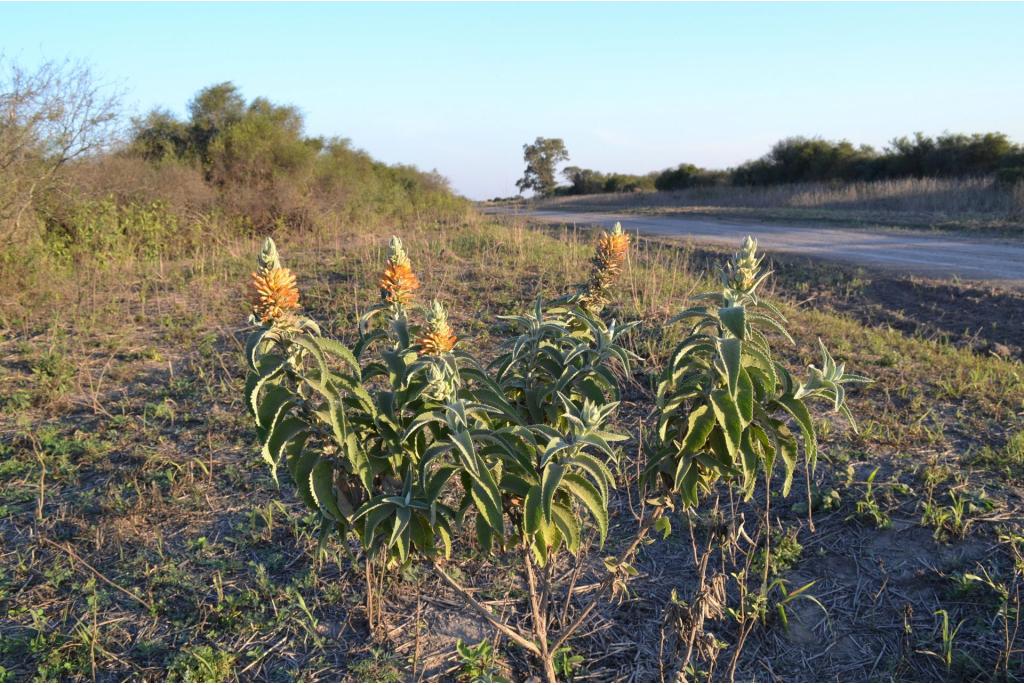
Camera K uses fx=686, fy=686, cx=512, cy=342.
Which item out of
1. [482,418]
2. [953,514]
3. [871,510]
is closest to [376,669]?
[482,418]

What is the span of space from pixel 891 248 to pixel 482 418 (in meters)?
11.6

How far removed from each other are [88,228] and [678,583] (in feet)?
28.1

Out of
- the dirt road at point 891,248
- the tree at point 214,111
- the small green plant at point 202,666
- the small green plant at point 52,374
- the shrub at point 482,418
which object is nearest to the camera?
the shrub at point 482,418

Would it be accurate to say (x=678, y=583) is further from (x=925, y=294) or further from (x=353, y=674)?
(x=925, y=294)

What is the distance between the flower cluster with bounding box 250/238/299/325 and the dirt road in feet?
29.6

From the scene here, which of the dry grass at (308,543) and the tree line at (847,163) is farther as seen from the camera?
the tree line at (847,163)

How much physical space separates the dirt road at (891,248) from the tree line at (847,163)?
5975 mm

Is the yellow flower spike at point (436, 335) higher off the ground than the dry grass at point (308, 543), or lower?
higher

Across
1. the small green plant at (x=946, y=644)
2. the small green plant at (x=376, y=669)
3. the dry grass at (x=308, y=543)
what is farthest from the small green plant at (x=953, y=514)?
the small green plant at (x=376, y=669)

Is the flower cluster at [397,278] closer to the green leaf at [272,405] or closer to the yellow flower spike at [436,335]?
the yellow flower spike at [436,335]

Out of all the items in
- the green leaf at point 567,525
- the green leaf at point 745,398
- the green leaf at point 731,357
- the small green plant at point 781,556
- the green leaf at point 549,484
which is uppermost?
the green leaf at point 731,357

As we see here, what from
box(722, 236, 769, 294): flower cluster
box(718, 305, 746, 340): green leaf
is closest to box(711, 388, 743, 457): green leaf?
box(718, 305, 746, 340): green leaf

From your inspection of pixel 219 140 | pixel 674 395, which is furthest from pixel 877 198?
pixel 674 395

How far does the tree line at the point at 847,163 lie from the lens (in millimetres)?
22438
